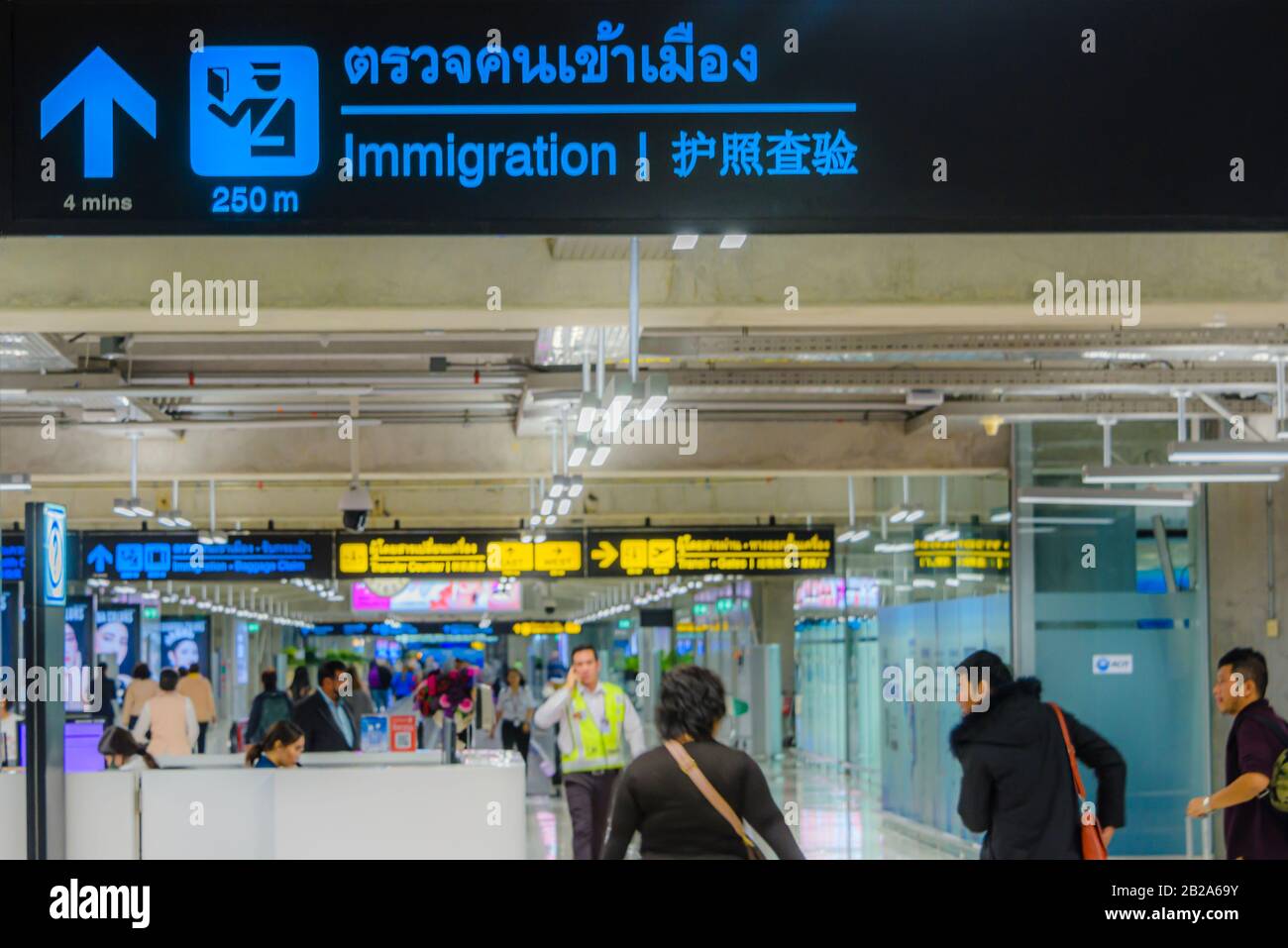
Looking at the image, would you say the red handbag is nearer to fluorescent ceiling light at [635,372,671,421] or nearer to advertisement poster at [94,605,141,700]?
fluorescent ceiling light at [635,372,671,421]

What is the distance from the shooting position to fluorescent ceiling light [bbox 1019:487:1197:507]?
40.4ft

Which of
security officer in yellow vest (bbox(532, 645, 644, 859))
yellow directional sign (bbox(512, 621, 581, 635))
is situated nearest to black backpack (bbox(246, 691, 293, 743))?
security officer in yellow vest (bbox(532, 645, 644, 859))

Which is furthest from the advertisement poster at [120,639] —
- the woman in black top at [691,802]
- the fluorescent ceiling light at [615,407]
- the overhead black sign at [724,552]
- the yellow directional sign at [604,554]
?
the woman in black top at [691,802]

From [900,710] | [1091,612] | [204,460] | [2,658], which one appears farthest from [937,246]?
[2,658]

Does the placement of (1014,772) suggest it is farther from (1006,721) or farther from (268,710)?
(268,710)

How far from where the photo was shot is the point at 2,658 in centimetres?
1936

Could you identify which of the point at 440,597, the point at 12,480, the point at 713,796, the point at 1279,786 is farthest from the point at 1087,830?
the point at 440,597

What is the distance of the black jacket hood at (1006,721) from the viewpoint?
18.4ft

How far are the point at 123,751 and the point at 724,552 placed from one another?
35.1ft

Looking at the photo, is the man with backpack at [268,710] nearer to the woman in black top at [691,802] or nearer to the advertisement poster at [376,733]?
the advertisement poster at [376,733]

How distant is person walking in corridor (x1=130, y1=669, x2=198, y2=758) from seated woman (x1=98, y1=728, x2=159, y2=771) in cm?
661

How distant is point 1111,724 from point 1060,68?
11210mm

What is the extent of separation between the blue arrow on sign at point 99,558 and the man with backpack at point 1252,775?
1457 centimetres

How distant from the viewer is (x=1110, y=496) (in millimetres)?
12281
